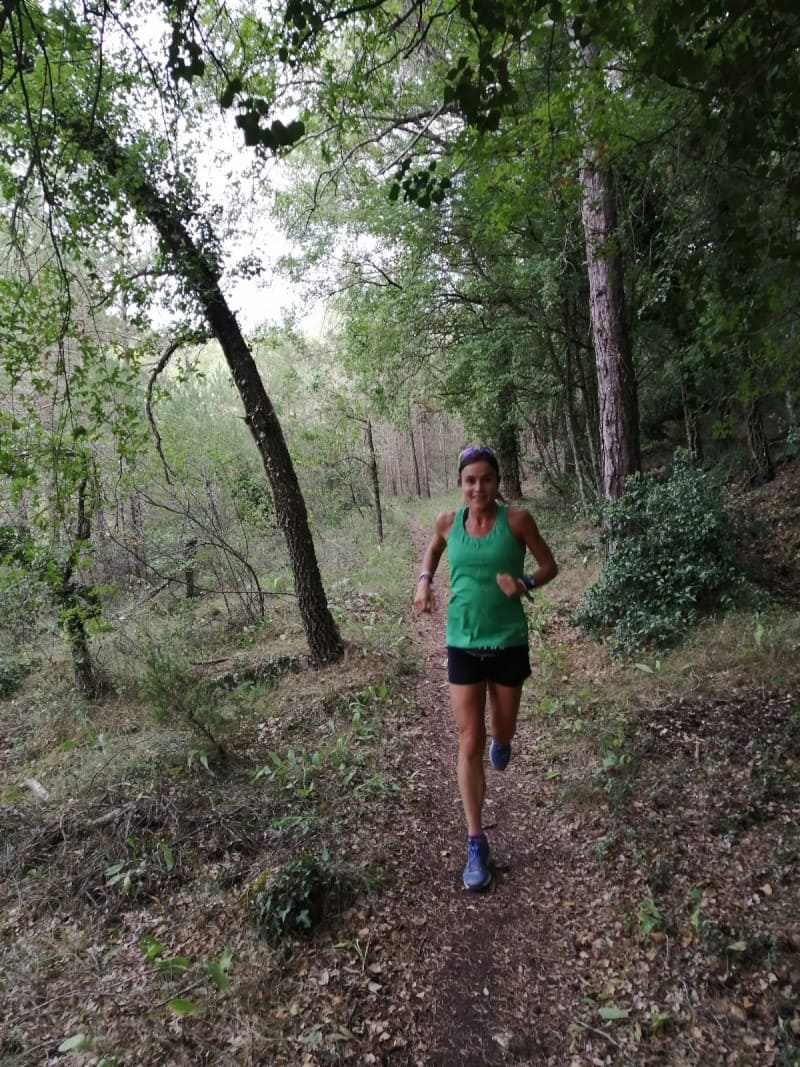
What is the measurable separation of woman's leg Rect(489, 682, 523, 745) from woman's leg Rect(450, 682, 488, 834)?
12cm

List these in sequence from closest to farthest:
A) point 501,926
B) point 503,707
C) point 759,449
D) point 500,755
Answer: point 501,926 → point 503,707 → point 500,755 → point 759,449

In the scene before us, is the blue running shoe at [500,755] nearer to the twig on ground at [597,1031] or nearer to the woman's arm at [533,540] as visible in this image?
the woman's arm at [533,540]

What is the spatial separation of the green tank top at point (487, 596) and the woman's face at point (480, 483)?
122 mm

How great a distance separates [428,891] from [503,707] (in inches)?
44.3

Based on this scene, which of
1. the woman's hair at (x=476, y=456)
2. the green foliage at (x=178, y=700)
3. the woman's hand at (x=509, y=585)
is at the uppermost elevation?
the woman's hair at (x=476, y=456)

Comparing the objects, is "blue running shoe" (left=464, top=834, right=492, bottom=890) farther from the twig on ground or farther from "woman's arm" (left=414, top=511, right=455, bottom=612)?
"woman's arm" (left=414, top=511, right=455, bottom=612)

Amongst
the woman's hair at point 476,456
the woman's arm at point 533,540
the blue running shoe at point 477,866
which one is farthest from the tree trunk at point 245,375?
the blue running shoe at point 477,866

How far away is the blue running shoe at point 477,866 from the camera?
10.4 feet

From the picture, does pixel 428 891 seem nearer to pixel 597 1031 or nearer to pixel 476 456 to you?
pixel 597 1031

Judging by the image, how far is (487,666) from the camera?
3.14 m

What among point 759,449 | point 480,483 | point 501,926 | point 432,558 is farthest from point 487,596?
point 759,449

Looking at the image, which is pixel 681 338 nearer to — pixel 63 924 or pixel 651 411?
pixel 651 411

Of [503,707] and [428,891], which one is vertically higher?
[503,707]

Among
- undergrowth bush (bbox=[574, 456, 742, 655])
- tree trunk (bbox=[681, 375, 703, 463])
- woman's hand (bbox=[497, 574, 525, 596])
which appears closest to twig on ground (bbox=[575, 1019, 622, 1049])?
woman's hand (bbox=[497, 574, 525, 596])
